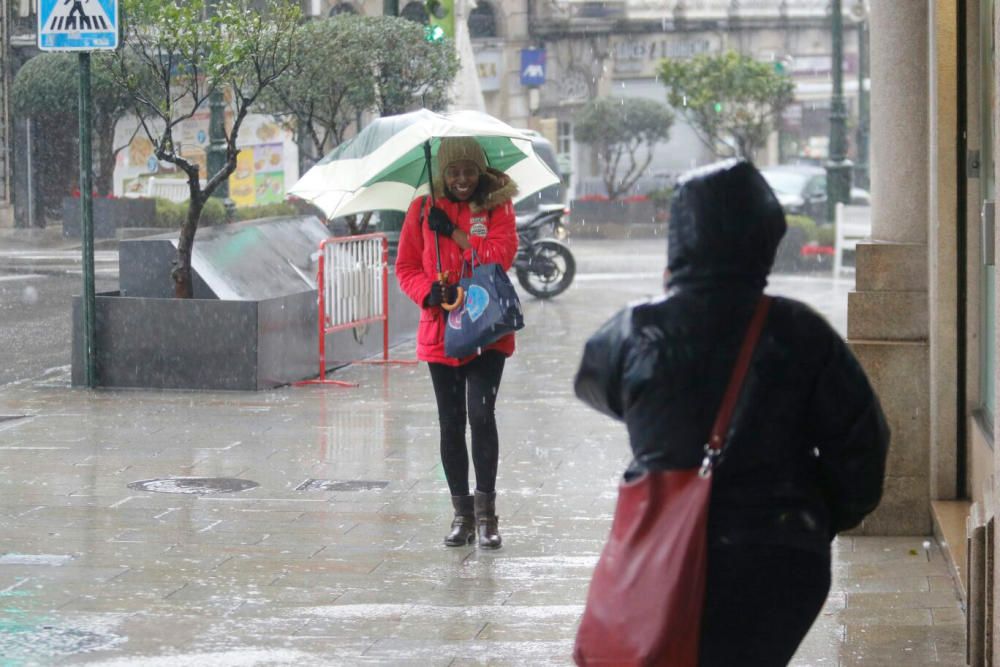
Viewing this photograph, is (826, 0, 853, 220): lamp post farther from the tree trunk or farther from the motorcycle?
the tree trunk

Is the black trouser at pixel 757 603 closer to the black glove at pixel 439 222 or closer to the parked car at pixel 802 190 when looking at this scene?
the black glove at pixel 439 222

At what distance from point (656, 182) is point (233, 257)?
3196 cm

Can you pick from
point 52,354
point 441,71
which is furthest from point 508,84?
point 52,354

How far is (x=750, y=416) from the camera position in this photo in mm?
3326

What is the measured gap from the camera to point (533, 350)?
49.3 feet

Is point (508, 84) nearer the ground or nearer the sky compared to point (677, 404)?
nearer the sky

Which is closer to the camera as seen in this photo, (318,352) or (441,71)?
(318,352)

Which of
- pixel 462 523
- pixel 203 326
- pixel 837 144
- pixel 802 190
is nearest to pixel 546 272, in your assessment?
pixel 203 326

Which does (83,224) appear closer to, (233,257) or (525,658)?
(233,257)

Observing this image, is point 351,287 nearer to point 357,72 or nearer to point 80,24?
point 80,24

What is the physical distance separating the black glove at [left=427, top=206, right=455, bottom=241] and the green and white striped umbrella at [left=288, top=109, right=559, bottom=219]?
82cm

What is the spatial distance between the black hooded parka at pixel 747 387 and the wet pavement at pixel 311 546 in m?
2.29

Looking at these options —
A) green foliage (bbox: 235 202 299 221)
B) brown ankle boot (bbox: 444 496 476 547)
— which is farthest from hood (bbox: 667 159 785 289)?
green foliage (bbox: 235 202 299 221)

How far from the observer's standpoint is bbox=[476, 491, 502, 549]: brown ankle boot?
7.20 metres
